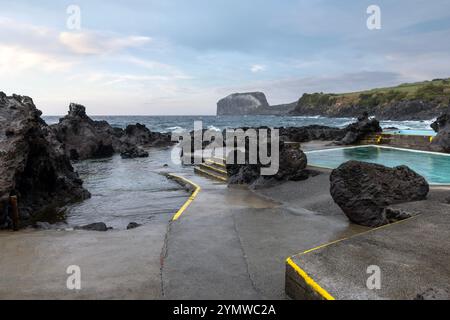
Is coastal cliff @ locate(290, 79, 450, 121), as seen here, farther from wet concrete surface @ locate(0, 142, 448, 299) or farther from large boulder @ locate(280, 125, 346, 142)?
wet concrete surface @ locate(0, 142, 448, 299)

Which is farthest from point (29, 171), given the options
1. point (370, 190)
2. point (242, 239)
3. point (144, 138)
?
point (144, 138)

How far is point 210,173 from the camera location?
64.0 feet

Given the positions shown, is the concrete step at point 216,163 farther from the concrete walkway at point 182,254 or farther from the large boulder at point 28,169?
the concrete walkway at point 182,254

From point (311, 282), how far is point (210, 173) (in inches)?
600

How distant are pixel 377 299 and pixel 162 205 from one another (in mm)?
9967

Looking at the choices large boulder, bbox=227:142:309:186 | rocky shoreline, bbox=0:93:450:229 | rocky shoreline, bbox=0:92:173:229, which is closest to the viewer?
rocky shoreline, bbox=0:92:173:229

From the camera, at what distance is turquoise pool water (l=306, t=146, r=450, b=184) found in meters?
16.1

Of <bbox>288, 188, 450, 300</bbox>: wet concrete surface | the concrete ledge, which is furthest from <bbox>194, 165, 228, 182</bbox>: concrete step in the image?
the concrete ledge

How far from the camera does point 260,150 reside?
1472 centimetres

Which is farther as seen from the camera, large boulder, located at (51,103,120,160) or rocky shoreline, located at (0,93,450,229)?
large boulder, located at (51,103,120,160)

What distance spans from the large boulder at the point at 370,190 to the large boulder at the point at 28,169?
835cm

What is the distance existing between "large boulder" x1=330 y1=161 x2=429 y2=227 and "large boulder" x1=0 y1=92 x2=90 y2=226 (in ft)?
27.4
